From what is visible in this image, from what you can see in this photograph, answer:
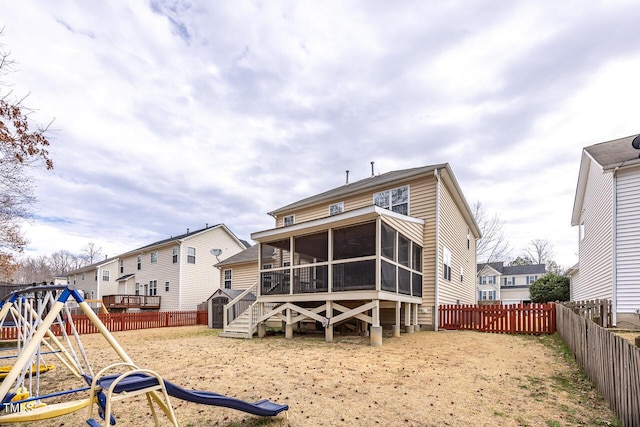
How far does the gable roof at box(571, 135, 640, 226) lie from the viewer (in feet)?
38.7

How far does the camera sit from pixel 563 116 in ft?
49.7

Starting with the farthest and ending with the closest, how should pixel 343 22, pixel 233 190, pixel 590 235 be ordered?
1. pixel 233 190
2. pixel 590 235
3. pixel 343 22

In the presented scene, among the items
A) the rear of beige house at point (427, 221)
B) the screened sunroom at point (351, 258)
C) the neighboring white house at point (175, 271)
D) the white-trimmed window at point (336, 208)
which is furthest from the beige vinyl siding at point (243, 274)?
the screened sunroom at point (351, 258)

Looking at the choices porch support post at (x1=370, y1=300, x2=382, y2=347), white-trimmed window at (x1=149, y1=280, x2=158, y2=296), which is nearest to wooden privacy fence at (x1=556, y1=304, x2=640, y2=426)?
porch support post at (x1=370, y1=300, x2=382, y2=347)

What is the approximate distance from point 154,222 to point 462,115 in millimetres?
45053

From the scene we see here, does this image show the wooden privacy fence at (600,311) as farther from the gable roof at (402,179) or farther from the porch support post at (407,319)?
the gable roof at (402,179)

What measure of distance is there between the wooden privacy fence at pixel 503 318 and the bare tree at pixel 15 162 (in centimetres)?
1499

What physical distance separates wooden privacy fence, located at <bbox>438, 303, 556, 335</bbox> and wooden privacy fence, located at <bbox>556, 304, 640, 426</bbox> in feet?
18.8

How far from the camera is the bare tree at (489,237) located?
1405 inches

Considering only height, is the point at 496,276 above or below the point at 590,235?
below

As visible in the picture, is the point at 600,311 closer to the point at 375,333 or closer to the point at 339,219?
the point at 375,333

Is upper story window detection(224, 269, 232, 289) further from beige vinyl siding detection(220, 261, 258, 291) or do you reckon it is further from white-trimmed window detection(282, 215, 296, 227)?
white-trimmed window detection(282, 215, 296, 227)

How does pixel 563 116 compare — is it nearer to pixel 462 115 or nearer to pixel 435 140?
pixel 462 115

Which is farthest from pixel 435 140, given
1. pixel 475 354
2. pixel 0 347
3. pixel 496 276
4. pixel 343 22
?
pixel 496 276
